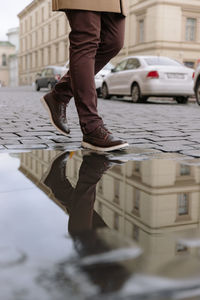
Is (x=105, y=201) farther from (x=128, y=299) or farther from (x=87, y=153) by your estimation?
(x=87, y=153)

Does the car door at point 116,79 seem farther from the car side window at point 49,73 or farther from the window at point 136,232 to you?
the window at point 136,232

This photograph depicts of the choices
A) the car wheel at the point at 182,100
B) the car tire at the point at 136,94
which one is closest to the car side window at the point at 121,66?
the car tire at the point at 136,94

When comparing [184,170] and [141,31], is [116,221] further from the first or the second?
[141,31]

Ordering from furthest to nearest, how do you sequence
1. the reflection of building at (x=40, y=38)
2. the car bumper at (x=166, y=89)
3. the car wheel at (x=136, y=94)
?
the reflection of building at (x=40, y=38), the car wheel at (x=136, y=94), the car bumper at (x=166, y=89)

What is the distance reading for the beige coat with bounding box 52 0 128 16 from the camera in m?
2.55

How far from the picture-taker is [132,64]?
11.4 meters

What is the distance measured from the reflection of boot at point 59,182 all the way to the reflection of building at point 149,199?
0.03 m

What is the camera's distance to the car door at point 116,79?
11820 mm

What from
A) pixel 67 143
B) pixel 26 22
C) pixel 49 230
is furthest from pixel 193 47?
pixel 26 22

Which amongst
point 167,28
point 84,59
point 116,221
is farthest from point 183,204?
point 167,28

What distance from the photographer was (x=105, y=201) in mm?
1658

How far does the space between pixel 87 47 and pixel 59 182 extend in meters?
1.08

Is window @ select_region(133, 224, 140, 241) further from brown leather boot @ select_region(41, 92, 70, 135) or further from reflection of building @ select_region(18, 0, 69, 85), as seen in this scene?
reflection of building @ select_region(18, 0, 69, 85)

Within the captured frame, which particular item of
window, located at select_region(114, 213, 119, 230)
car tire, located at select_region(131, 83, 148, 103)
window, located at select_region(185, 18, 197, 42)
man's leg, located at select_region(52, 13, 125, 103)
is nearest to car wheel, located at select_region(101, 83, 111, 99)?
car tire, located at select_region(131, 83, 148, 103)
